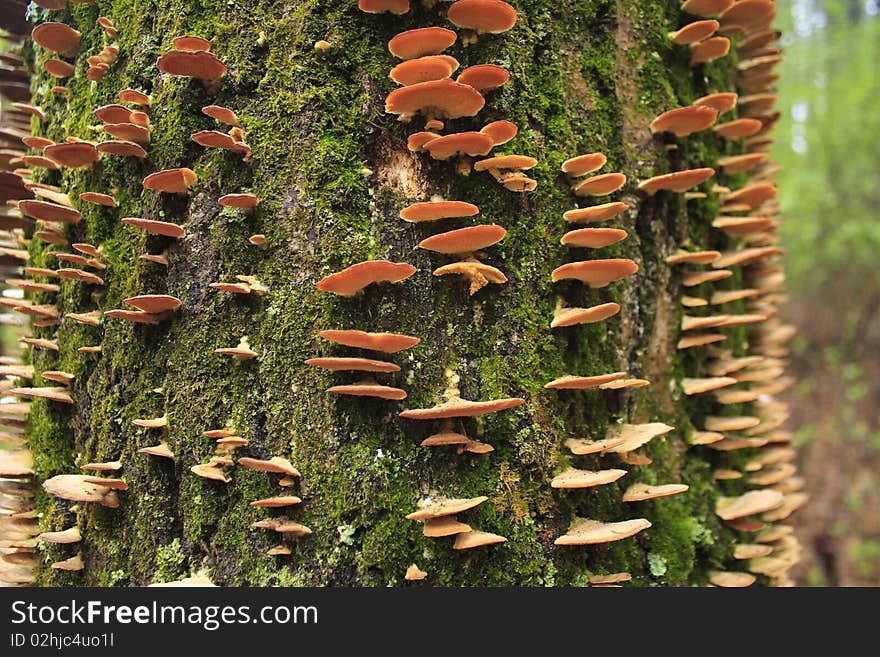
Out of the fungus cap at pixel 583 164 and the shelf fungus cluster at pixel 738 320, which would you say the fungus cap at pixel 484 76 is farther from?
the shelf fungus cluster at pixel 738 320

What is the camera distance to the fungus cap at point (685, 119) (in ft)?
9.29

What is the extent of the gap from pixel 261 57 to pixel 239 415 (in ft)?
5.04

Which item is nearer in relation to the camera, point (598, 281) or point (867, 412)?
point (598, 281)

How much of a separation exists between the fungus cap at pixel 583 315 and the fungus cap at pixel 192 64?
1795mm

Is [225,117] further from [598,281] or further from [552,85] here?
[598,281]

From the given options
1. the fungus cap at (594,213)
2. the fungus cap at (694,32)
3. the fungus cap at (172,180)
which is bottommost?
the fungus cap at (594,213)

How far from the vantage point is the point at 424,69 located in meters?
2.35

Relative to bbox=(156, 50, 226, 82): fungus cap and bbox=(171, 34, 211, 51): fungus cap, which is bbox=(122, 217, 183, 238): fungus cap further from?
bbox=(171, 34, 211, 51): fungus cap

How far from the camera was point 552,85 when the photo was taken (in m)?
2.78

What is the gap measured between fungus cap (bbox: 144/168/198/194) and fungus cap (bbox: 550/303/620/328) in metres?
1.66

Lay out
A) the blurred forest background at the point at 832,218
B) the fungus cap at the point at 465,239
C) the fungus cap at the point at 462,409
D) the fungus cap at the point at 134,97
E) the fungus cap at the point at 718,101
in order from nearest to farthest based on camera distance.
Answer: the fungus cap at the point at 462,409 → the fungus cap at the point at 465,239 → the fungus cap at the point at 134,97 → the fungus cap at the point at 718,101 → the blurred forest background at the point at 832,218

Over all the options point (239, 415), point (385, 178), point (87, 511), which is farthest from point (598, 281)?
point (87, 511)

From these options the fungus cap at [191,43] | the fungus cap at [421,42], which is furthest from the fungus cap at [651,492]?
the fungus cap at [191,43]

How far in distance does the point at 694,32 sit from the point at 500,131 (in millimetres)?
1386
